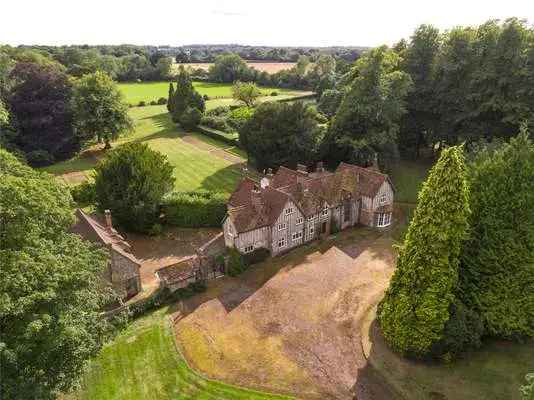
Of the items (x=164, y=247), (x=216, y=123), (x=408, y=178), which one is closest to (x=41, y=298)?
(x=164, y=247)

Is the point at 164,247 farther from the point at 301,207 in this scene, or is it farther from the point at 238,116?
the point at 238,116

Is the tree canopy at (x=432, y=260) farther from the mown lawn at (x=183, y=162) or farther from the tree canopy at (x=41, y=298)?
the mown lawn at (x=183, y=162)

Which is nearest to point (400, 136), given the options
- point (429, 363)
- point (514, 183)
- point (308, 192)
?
point (308, 192)

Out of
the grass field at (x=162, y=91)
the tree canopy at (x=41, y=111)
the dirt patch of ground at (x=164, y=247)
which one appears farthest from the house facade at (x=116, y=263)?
the grass field at (x=162, y=91)

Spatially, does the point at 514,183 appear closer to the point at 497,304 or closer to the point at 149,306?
the point at 497,304

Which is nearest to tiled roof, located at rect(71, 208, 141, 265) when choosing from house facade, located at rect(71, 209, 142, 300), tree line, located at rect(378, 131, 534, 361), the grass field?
house facade, located at rect(71, 209, 142, 300)

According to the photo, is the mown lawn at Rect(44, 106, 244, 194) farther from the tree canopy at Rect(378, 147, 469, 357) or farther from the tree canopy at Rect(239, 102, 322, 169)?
the tree canopy at Rect(378, 147, 469, 357)
